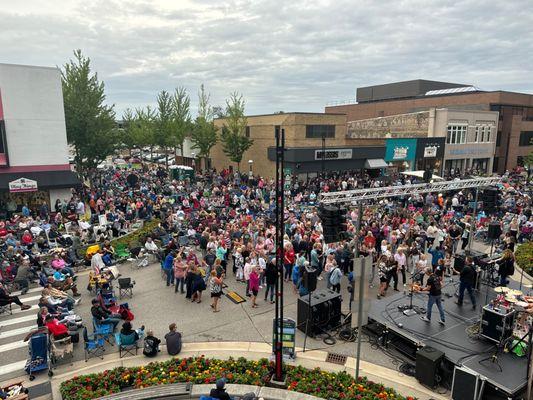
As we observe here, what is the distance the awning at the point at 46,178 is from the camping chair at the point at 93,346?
18.3m

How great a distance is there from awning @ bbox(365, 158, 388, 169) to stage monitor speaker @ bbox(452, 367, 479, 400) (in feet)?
112

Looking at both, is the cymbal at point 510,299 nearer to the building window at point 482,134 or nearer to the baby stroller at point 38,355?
the baby stroller at point 38,355

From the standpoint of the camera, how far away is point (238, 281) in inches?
624

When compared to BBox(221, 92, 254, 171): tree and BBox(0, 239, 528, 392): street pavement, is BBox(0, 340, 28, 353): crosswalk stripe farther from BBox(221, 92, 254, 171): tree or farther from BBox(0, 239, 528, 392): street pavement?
BBox(221, 92, 254, 171): tree

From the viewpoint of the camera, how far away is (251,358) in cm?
1028

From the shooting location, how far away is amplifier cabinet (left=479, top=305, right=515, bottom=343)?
9.92 m

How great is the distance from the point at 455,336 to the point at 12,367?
40.8 ft

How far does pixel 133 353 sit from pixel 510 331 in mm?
10672

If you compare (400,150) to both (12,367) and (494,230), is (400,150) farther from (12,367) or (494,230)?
(12,367)

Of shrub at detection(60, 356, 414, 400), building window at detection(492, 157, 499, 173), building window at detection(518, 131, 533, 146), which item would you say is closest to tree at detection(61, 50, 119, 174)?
shrub at detection(60, 356, 414, 400)

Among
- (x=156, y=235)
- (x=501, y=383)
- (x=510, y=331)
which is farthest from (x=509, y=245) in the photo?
(x=156, y=235)

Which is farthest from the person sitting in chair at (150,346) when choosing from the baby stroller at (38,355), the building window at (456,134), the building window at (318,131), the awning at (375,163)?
the building window at (456,134)

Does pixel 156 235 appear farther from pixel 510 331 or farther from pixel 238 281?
pixel 510 331

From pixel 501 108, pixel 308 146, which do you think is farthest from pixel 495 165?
pixel 308 146
